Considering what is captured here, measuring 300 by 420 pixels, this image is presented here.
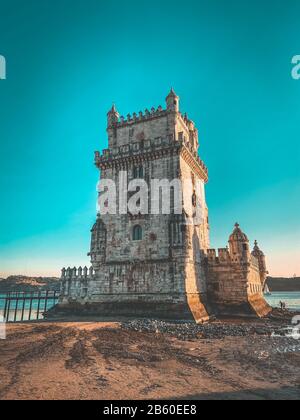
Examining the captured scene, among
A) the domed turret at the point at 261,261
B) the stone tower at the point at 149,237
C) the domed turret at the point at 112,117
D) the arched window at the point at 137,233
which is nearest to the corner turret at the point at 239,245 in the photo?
the stone tower at the point at 149,237

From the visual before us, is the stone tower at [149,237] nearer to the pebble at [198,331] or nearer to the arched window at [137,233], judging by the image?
the arched window at [137,233]

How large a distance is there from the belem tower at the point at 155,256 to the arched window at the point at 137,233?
9cm

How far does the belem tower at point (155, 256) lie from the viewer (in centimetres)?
2369

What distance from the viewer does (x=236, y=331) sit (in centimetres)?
1664

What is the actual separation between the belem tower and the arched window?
0.09 m

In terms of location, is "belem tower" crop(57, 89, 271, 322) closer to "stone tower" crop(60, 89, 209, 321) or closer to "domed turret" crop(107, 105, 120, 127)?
"stone tower" crop(60, 89, 209, 321)

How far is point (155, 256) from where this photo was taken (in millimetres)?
24734

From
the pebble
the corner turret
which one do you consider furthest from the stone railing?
the corner turret

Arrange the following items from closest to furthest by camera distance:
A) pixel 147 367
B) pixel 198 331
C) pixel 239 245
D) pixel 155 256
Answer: pixel 147 367
pixel 198 331
pixel 155 256
pixel 239 245

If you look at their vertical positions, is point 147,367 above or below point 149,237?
below

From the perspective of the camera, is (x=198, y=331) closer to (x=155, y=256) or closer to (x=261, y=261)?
(x=155, y=256)

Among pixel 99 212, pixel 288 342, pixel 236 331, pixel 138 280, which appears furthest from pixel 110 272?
pixel 288 342

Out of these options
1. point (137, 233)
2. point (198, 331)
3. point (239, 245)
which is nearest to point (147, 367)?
point (198, 331)

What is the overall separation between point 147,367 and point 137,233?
17.1m
